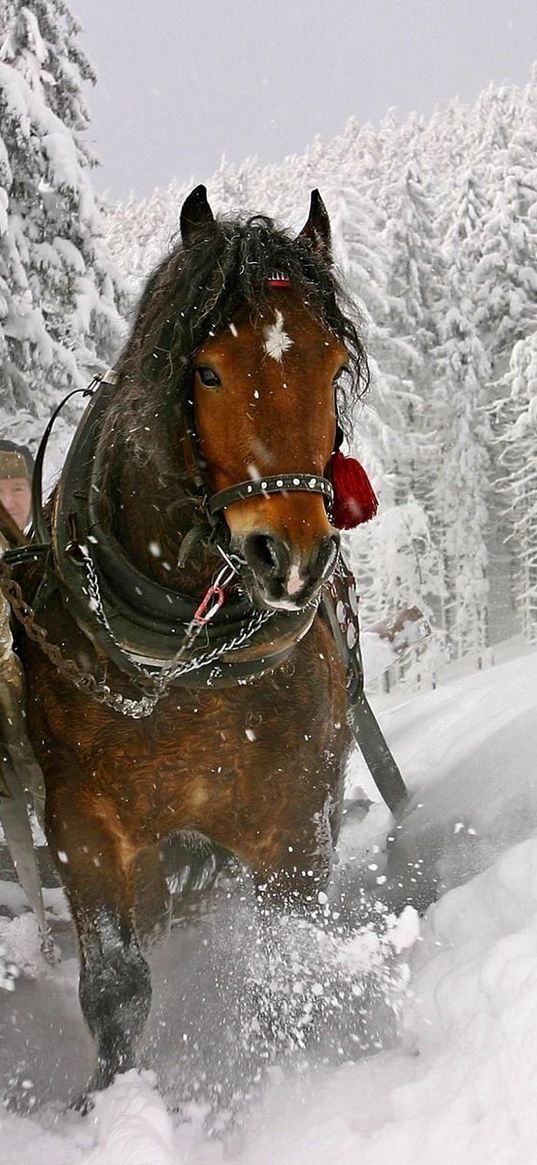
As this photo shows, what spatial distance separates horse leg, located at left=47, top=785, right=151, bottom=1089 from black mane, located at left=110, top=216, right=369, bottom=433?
4.18ft

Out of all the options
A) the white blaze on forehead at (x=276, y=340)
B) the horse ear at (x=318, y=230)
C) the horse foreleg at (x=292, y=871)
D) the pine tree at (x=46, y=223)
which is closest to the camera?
the white blaze on forehead at (x=276, y=340)

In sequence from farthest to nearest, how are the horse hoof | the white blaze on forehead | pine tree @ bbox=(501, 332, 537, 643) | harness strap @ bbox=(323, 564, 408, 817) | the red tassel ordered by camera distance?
pine tree @ bbox=(501, 332, 537, 643) → harness strap @ bbox=(323, 564, 408, 817) → the horse hoof → the red tassel → the white blaze on forehead

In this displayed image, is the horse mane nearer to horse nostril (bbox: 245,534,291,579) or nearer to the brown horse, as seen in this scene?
the brown horse

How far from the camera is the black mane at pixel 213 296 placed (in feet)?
8.30

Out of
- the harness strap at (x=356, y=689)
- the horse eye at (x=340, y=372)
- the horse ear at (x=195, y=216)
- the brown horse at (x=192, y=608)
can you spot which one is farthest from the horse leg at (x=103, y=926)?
the horse ear at (x=195, y=216)

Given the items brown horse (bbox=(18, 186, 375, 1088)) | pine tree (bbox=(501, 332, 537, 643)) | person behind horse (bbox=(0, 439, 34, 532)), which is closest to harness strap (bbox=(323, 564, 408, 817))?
brown horse (bbox=(18, 186, 375, 1088))

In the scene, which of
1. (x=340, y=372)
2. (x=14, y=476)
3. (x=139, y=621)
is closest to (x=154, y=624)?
(x=139, y=621)

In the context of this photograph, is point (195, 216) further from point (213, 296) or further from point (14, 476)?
point (14, 476)

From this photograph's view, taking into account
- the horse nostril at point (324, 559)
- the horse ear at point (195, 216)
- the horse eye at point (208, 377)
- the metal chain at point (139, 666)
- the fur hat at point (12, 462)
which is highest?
the horse ear at point (195, 216)

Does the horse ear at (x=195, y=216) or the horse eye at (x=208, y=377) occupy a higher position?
the horse ear at (x=195, y=216)

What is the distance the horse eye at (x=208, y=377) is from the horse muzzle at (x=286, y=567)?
44 cm

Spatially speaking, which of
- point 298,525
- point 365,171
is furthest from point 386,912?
point 365,171

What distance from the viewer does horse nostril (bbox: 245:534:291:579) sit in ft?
7.29

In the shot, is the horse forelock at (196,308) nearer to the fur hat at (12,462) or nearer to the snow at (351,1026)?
the snow at (351,1026)
